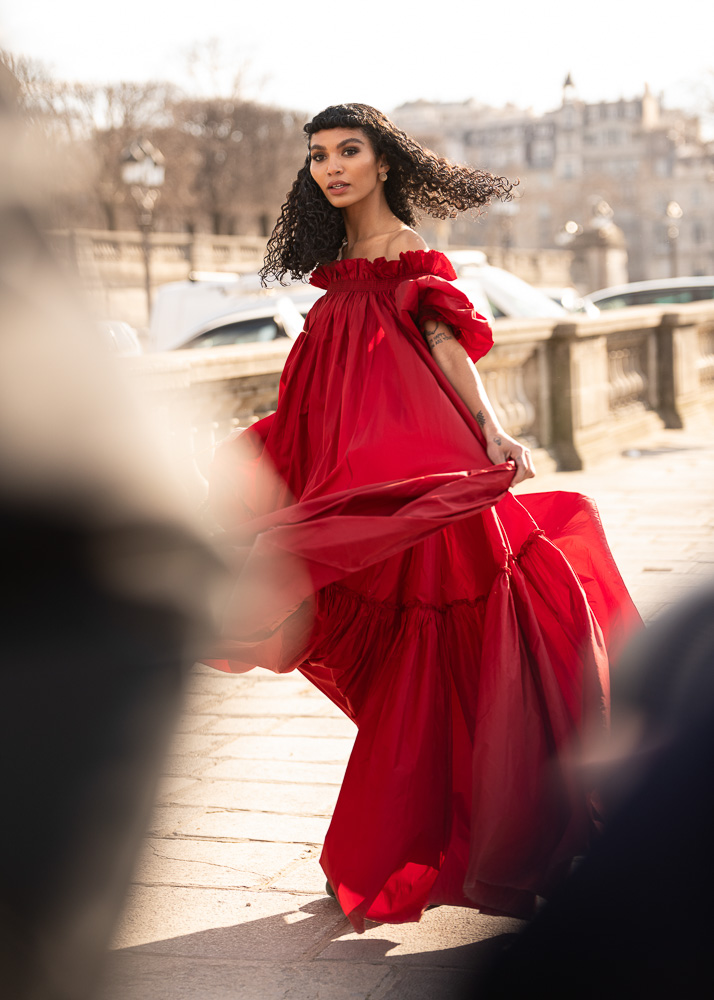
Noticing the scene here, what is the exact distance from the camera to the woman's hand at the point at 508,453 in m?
2.77

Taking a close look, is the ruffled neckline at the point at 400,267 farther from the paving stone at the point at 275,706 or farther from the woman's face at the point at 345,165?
the paving stone at the point at 275,706

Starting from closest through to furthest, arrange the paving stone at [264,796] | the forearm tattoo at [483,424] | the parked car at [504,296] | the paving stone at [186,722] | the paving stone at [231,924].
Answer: the paving stone at [186,722] < the paving stone at [231,924] < the forearm tattoo at [483,424] < the paving stone at [264,796] < the parked car at [504,296]

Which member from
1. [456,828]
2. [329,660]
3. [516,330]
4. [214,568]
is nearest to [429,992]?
[456,828]

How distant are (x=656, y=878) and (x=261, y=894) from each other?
5.48 feet

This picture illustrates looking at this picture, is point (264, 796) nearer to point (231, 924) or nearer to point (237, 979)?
point (231, 924)

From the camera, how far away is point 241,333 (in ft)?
39.1

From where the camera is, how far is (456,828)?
2.70 meters

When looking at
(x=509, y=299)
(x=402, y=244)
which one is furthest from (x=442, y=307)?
(x=509, y=299)

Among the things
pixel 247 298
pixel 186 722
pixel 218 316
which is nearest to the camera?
pixel 186 722

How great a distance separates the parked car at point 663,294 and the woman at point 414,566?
16267mm

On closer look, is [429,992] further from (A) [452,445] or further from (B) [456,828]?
(A) [452,445]

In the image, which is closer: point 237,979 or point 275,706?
point 237,979

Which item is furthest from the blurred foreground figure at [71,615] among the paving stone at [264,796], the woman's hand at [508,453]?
the paving stone at [264,796]

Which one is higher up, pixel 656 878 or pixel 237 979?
pixel 656 878
